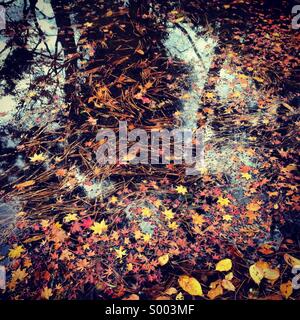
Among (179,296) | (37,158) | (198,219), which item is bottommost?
(179,296)

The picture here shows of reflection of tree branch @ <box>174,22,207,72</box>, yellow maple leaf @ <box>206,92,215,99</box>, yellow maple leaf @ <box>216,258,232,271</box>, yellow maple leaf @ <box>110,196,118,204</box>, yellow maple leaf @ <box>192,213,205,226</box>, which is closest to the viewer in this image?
yellow maple leaf @ <box>216,258,232,271</box>

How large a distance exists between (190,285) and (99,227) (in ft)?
3.12

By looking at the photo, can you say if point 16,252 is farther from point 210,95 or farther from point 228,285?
point 210,95

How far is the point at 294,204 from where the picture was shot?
2.63 metres

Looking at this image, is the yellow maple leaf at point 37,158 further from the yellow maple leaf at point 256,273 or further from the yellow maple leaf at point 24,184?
the yellow maple leaf at point 256,273

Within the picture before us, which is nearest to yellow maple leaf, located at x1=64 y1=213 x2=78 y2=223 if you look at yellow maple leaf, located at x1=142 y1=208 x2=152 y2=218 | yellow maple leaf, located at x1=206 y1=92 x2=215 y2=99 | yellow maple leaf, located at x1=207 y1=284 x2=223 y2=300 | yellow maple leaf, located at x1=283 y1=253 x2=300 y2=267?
yellow maple leaf, located at x1=142 y1=208 x2=152 y2=218

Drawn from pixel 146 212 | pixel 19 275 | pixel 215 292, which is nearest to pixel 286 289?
pixel 215 292

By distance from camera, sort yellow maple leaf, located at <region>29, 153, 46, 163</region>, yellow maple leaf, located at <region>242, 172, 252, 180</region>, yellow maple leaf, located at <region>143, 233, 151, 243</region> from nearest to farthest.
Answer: yellow maple leaf, located at <region>143, 233, 151, 243</region> < yellow maple leaf, located at <region>242, 172, 252, 180</region> < yellow maple leaf, located at <region>29, 153, 46, 163</region>

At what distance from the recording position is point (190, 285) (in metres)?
2.19

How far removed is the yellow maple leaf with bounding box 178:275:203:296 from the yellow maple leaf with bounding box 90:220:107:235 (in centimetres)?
81

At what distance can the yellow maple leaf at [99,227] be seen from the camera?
2455 millimetres

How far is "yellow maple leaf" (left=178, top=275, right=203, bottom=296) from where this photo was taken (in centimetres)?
216

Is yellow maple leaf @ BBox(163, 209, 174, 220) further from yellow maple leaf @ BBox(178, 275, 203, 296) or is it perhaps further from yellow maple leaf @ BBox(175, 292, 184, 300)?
yellow maple leaf @ BBox(175, 292, 184, 300)

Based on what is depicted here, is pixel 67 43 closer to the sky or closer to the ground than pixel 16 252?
closer to the sky
